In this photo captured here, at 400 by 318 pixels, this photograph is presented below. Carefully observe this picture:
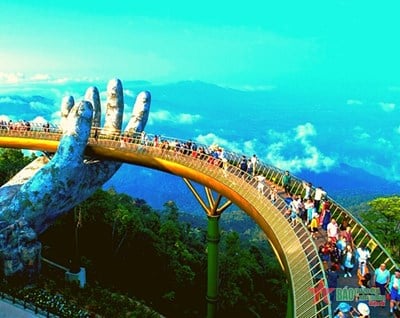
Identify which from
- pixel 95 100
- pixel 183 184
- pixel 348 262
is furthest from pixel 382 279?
pixel 183 184

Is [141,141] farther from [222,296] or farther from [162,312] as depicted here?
[222,296]

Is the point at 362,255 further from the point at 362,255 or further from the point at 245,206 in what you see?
the point at 245,206

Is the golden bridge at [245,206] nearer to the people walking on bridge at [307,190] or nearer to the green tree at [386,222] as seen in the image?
the people walking on bridge at [307,190]

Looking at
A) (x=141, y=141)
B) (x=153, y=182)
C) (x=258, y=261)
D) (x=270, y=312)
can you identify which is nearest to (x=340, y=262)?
(x=141, y=141)

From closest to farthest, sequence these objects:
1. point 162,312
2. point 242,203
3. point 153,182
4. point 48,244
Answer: point 242,203
point 162,312
point 48,244
point 153,182
